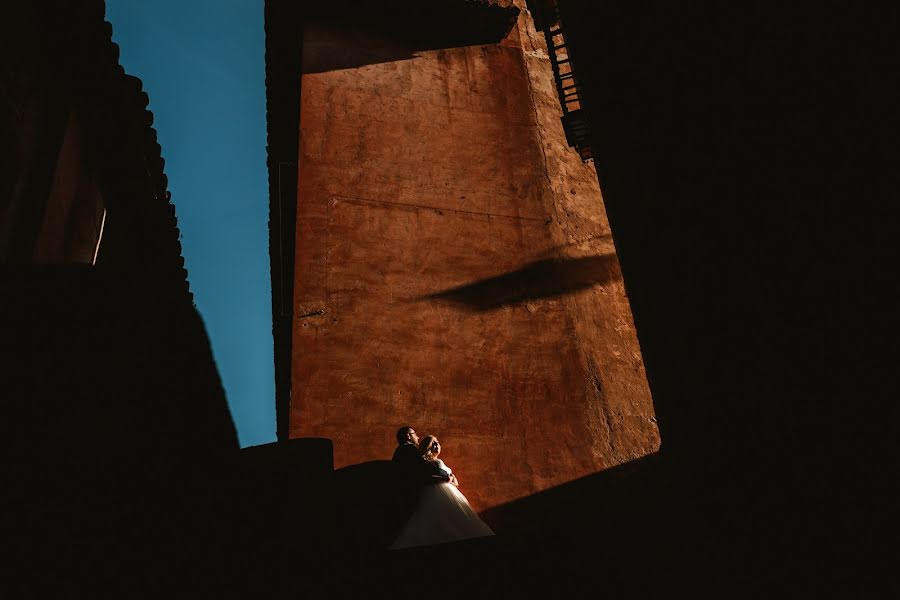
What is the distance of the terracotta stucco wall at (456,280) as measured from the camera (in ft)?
23.3

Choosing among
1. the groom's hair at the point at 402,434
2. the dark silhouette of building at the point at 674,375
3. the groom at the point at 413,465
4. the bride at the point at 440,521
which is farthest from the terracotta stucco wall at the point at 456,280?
the dark silhouette of building at the point at 674,375

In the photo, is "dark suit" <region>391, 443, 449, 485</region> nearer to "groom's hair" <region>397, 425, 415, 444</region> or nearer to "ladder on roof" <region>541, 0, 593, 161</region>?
"groom's hair" <region>397, 425, 415, 444</region>

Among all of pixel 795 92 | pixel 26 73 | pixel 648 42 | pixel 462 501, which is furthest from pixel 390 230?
pixel 795 92

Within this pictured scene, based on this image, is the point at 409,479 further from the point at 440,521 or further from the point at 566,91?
the point at 566,91

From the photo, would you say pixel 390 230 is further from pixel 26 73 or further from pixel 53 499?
pixel 53 499

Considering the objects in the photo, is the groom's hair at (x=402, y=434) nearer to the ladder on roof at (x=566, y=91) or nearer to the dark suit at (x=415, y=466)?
the dark suit at (x=415, y=466)

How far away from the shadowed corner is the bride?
2.53 m

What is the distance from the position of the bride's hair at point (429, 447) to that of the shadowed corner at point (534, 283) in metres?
1.98

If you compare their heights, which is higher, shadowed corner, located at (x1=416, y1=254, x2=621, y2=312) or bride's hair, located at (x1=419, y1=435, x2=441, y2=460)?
shadowed corner, located at (x1=416, y1=254, x2=621, y2=312)

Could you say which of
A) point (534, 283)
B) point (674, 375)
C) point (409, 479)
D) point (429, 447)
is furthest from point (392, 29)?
point (674, 375)

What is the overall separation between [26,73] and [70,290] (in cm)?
364

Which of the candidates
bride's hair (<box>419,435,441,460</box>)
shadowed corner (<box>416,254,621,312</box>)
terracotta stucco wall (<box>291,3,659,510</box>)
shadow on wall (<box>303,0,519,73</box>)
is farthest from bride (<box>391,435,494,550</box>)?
shadow on wall (<box>303,0,519,73</box>)

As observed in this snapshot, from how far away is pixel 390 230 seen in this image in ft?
27.5

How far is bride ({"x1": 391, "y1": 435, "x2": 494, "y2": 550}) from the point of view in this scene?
18.0 feet
